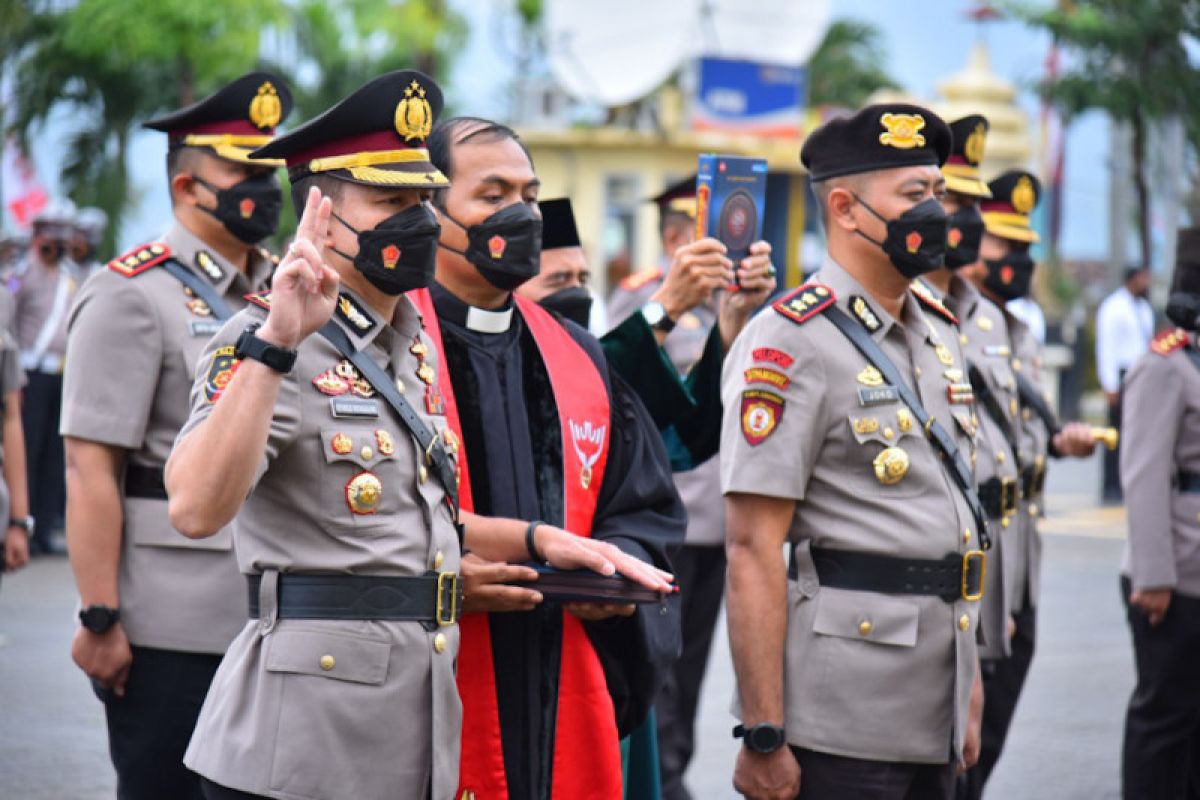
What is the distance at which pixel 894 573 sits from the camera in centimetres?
432

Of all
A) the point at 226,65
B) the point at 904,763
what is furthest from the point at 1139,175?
the point at 904,763

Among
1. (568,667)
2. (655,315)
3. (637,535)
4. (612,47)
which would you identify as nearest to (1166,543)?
(655,315)

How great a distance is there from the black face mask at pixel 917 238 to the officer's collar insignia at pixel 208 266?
5.90ft

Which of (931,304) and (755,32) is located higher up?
(755,32)

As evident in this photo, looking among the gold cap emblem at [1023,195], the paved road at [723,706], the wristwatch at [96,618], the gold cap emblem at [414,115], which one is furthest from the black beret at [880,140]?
the paved road at [723,706]

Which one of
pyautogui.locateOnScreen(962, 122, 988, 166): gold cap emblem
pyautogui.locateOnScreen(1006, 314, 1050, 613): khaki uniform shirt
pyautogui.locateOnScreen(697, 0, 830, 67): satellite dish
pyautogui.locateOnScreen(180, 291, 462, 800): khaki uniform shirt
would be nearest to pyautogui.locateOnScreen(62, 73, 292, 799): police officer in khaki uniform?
pyautogui.locateOnScreen(180, 291, 462, 800): khaki uniform shirt

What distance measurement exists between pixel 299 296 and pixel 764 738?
66.9 inches

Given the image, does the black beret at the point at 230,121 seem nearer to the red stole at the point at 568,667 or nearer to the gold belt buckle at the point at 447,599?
the red stole at the point at 568,667

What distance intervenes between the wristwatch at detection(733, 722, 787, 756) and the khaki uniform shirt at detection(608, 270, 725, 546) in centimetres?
230

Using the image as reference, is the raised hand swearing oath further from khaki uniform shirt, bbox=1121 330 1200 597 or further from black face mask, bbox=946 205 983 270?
khaki uniform shirt, bbox=1121 330 1200 597

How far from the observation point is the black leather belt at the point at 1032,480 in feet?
21.4

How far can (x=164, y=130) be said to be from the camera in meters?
5.32

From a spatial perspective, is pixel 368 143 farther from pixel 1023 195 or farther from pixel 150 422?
pixel 1023 195

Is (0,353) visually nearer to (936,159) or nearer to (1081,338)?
(936,159)
